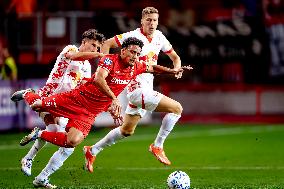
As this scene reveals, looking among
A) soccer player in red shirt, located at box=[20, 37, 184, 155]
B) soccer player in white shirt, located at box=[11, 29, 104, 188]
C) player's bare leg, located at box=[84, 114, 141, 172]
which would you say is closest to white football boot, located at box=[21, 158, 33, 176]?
soccer player in white shirt, located at box=[11, 29, 104, 188]

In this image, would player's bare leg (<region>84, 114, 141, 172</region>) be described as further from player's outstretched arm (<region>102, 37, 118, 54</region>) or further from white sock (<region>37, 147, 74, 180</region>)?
white sock (<region>37, 147, 74, 180</region>)

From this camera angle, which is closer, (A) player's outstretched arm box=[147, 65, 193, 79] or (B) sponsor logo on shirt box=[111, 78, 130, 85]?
(B) sponsor logo on shirt box=[111, 78, 130, 85]

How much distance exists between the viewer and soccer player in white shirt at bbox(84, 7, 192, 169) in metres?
13.4

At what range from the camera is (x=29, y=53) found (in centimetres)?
2377

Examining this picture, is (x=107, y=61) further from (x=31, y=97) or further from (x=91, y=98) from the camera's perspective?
(x=31, y=97)

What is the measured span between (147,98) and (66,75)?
1183 millimetres

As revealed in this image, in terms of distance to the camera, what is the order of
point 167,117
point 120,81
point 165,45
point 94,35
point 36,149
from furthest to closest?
point 165,45 → point 167,117 → point 36,149 → point 94,35 → point 120,81

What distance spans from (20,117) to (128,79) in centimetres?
862

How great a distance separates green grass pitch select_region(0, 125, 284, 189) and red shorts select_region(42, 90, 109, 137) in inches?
34.1

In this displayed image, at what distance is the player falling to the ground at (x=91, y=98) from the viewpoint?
11.9 m

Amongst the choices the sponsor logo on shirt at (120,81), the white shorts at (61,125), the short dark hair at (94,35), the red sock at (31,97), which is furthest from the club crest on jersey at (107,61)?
the white shorts at (61,125)

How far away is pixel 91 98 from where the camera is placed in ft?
39.7

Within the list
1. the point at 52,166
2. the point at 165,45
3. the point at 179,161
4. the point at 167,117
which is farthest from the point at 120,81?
the point at 179,161

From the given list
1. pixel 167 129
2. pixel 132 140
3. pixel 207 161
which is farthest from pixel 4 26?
pixel 167 129
